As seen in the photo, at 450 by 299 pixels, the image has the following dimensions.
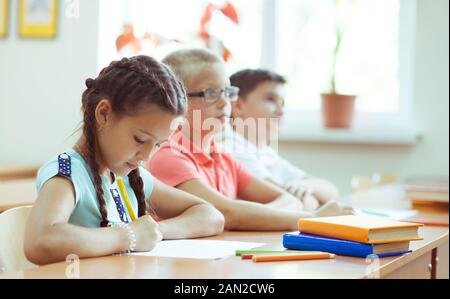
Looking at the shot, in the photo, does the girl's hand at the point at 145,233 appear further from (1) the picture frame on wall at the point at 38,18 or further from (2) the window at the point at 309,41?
(1) the picture frame on wall at the point at 38,18

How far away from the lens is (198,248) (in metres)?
1.43

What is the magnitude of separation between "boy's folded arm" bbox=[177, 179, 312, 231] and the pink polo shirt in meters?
0.04

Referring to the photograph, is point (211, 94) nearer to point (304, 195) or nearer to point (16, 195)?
point (304, 195)

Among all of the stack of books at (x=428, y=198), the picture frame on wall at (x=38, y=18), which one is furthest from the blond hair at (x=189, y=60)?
the picture frame on wall at (x=38, y=18)

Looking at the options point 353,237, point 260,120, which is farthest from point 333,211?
point 260,120

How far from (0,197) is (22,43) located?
2091 millimetres

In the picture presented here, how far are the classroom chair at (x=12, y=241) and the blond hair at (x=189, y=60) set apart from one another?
2.08ft

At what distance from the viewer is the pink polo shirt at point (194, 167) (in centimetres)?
182

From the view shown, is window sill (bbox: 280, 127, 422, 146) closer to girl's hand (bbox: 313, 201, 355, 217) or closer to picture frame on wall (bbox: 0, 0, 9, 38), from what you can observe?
picture frame on wall (bbox: 0, 0, 9, 38)

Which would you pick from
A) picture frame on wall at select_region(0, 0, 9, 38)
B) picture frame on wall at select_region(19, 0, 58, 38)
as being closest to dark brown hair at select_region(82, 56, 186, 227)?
picture frame on wall at select_region(19, 0, 58, 38)
